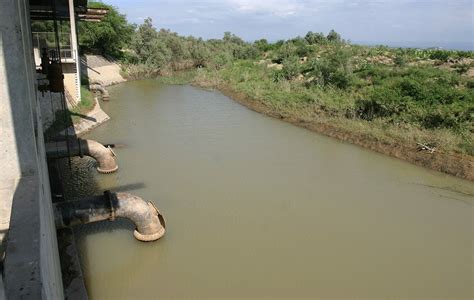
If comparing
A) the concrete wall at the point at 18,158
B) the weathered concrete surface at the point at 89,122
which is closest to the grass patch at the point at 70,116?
the weathered concrete surface at the point at 89,122

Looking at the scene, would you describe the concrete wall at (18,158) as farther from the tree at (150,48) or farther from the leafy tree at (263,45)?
the leafy tree at (263,45)

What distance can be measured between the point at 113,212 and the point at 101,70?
24.7 meters

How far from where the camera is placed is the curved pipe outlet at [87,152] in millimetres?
10188

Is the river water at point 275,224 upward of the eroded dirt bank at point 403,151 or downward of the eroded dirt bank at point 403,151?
downward

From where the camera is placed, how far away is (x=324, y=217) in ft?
32.3

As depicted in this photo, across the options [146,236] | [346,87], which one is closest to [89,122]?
[146,236]

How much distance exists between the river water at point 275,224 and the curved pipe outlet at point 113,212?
0.31 metres

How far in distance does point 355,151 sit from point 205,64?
90.6ft

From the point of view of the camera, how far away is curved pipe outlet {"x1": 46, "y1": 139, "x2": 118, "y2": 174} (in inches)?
401

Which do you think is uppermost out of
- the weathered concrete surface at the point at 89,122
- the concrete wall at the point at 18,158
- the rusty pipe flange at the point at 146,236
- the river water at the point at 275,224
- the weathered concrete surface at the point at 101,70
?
the concrete wall at the point at 18,158

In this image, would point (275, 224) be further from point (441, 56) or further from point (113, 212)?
point (441, 56)

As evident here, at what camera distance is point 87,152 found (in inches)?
424

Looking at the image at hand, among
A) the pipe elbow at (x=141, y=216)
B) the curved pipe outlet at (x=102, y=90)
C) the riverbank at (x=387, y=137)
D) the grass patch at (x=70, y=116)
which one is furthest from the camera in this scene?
the curved pipe outlet at (x=102, y=90)

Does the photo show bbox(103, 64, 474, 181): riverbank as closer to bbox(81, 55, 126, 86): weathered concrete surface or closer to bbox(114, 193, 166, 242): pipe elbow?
bbox(114, 193, 166, 242): pipe elbow
